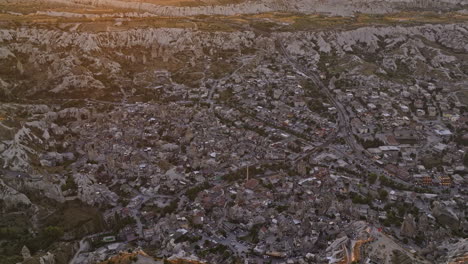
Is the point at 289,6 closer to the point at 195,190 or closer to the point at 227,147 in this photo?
the point at 227,147

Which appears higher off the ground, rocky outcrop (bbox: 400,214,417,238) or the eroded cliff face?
the eroded cliff face

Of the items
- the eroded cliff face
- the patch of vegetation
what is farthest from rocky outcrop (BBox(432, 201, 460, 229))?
the eroded cliff face

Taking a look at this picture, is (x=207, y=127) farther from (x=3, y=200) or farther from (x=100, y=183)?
(x=3, y=200)

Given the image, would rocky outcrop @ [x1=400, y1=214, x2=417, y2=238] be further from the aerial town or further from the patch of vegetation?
the patch of vegetation

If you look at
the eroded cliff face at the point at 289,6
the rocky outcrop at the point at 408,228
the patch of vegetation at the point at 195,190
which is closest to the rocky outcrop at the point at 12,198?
the patch of vegetation at the point at 195,190

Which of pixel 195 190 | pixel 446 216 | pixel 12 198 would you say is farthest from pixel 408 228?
pixel 12 198

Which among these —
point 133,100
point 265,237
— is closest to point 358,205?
point 265,237

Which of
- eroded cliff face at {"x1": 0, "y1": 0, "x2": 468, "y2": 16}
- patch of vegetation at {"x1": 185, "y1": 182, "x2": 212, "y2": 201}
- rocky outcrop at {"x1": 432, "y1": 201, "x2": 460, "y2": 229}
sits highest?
eroded cliff face at {"x1": 0, "y1": 0, "x2": 468, "y2": 16}
